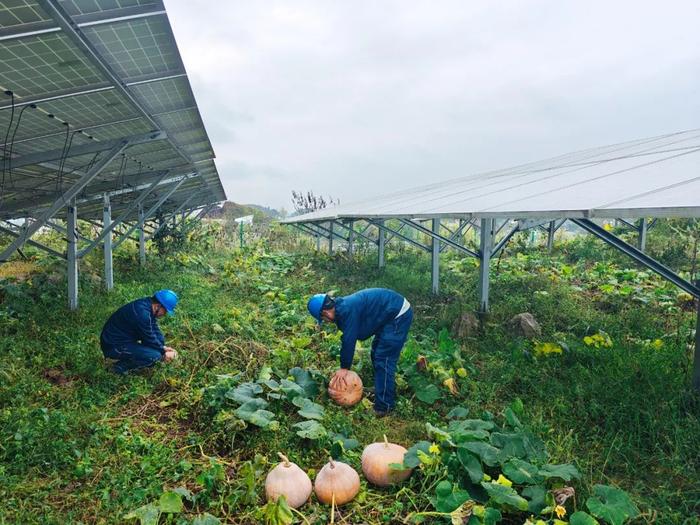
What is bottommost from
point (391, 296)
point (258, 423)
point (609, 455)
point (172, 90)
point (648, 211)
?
point (609, 455)

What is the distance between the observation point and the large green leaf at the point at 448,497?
2537 mm

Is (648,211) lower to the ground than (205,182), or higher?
lower

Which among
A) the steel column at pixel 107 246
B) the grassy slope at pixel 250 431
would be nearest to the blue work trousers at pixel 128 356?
the grassy slope at pixel 250 431

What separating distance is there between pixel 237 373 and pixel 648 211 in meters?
3.79

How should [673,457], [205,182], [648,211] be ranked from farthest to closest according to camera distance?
[205,182]
[673,457]
[648,211]

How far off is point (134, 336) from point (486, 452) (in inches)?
147

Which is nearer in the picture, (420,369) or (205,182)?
(420,369)

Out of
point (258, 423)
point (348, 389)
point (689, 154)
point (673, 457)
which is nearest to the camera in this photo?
point (673, 457)

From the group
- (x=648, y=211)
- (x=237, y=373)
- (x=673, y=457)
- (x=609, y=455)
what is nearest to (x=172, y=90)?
(x=237, y=373)

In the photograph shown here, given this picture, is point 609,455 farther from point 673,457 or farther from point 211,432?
point 211,432

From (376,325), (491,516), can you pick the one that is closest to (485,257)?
(376,325)

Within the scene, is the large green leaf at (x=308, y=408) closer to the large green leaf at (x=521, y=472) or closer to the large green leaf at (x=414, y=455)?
the large green leaf at (x=414, y=455)

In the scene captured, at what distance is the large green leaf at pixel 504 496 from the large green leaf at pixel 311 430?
4.03 ft

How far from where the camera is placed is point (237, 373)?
4586 mm
